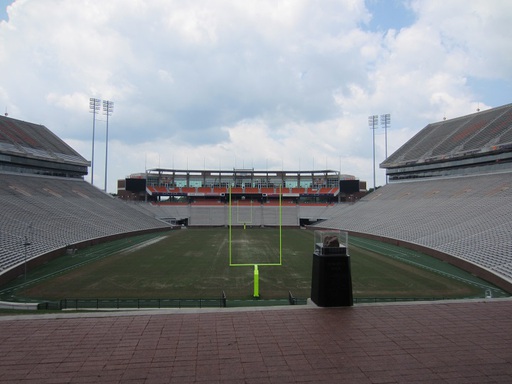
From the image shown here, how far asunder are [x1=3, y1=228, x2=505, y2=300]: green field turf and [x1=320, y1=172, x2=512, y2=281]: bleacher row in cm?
187

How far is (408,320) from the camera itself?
670cm

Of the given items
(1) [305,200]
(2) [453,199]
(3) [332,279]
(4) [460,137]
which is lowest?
(3) [332,279]

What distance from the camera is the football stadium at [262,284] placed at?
5.02 m

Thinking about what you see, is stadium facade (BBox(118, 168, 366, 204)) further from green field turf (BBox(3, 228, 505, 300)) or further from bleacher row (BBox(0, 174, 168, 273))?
green field turf (BBox(3, 228, 505, 300))

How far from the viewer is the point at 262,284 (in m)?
14.8

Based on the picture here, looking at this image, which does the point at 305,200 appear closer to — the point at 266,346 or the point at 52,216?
the point at 52,216

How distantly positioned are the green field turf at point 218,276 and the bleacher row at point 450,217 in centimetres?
187

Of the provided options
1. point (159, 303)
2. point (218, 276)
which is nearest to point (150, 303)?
point (159, 303)

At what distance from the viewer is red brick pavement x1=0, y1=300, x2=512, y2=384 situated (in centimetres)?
465

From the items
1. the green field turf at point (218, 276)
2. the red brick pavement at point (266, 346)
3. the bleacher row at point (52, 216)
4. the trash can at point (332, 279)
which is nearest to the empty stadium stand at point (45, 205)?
the bleacher row at point (52, 216)

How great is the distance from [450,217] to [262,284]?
65.0 feet

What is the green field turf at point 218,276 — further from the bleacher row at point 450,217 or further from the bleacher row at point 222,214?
the bleacher row at point 222,214

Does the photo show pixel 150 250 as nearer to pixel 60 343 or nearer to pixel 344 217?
pixel 60 343

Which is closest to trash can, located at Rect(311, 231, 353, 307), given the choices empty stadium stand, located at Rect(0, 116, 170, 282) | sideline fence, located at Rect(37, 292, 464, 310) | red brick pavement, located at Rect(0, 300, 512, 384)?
red brick pavement, located at Rect(0, 300, 512, 384)
